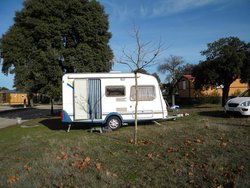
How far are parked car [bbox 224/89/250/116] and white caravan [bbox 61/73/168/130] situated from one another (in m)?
3.79

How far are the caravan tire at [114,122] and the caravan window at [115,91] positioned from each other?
111cm

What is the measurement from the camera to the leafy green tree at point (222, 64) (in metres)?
24.6

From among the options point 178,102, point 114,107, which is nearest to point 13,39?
point 114,107

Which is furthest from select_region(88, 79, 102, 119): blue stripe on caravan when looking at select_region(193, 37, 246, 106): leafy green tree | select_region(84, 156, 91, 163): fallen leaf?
select_region(193, 37, 246, 106): leafy green tree

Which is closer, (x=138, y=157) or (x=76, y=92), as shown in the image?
(x=138, y=157)

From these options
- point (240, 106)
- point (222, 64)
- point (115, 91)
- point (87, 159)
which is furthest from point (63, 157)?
point (222, 64)

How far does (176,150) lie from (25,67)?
16.4 meters

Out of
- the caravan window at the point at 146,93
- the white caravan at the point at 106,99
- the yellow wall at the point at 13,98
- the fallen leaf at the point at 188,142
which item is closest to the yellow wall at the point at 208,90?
the caravan window at the point at 146,93

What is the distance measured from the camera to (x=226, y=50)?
81.7ft

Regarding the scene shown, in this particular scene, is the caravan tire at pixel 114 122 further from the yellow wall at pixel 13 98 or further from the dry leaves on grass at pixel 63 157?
the yellow wall at pixel 13 98

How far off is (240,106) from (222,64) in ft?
36.8

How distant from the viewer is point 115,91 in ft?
47.3

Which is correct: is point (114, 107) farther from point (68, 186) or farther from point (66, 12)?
point (66, 12)

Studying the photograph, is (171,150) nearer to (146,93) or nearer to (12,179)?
(12,179)
